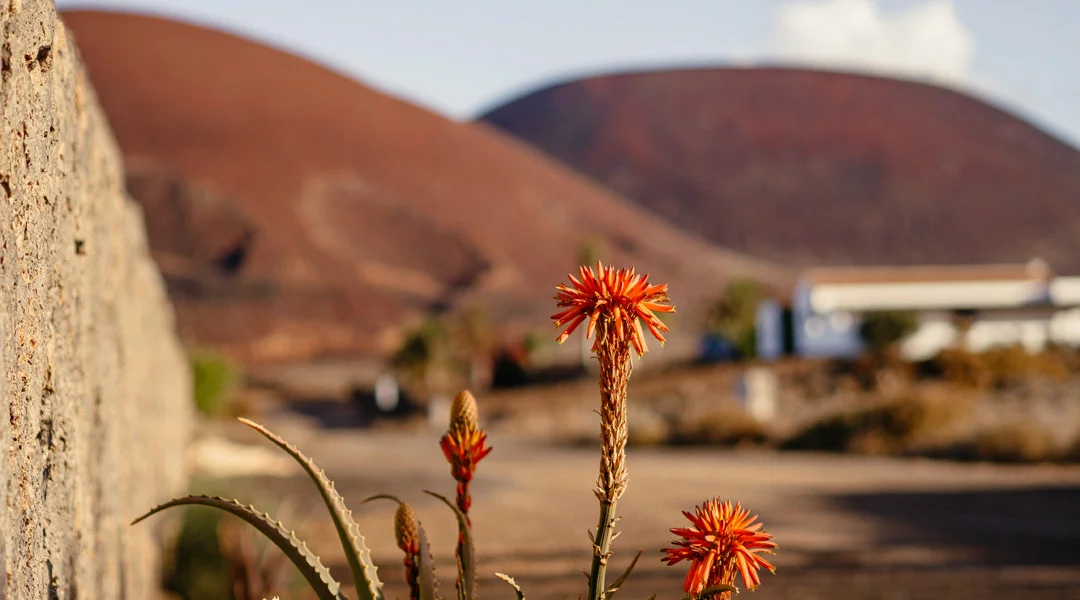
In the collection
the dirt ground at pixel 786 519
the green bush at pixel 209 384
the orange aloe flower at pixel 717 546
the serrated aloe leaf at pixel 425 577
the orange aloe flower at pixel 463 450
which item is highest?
the green bush at pixel 209 384

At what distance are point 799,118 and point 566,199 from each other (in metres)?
42.6

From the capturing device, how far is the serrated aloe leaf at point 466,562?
8.79 ft

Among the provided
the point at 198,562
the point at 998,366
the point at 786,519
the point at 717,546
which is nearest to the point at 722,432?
the point at 998,366

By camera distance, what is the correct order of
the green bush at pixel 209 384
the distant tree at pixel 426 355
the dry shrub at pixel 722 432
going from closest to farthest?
the green bush at pixel 209 384 → the dry shrub at pixel 722 432 → the distant tree at pixel 426 355

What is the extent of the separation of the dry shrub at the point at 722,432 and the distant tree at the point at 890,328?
599 inches

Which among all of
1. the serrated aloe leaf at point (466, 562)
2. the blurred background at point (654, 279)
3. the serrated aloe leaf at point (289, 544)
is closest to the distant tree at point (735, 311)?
the blurred background at point (654, 279)

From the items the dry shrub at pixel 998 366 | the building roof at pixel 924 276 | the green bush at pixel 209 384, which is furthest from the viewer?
the building roof at pixel 924 276

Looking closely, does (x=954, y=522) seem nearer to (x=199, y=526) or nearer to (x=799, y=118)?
(x=199, y=526)

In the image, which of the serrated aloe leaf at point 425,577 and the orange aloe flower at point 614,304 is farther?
the serrated aloe leaf at point 425,577

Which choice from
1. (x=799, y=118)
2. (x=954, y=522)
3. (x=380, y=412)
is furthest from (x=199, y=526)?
(x=799, y=118)

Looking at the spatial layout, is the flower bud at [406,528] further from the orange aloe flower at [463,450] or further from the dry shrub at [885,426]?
the dry shrub at [885,426]

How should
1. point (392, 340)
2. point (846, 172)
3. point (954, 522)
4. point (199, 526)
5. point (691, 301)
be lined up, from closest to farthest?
point (199, 526), point (954, 522), point (392, 340), point (691, 301), point (846, 172)

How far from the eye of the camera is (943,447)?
23.9 meters

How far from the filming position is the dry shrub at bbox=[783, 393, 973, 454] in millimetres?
24953
